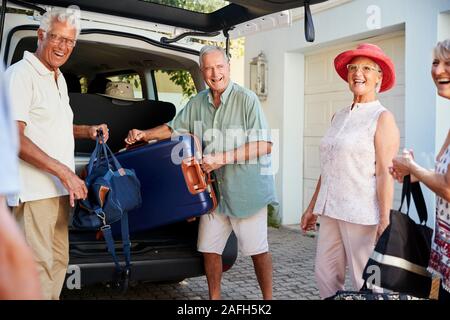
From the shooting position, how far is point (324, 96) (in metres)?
6.91

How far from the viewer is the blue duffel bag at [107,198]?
2912 mm

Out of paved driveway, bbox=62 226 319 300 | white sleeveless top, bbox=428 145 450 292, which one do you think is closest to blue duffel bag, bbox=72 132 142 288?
paved driveway, bbox=62 226 319 300

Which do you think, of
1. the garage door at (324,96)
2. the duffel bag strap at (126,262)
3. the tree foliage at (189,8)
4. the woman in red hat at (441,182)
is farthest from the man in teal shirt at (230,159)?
the garage door at (324,96)

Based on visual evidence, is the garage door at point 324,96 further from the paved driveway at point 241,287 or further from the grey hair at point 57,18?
the grey hair at point 57,18

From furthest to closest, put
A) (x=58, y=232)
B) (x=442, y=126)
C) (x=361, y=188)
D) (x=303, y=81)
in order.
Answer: (x=303, y=81) < (x=442, y=126) < (x=58, y=232) < (x=361, y=188)

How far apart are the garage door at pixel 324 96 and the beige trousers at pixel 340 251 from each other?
3152 mm

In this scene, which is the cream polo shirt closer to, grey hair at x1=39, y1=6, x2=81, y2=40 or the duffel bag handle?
grey hair at x1=39, y1=6, x2=81, y2=40

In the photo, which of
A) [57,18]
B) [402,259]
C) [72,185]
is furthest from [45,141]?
[402,259]

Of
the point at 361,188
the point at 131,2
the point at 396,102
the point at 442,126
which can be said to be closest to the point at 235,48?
the point at 396,102

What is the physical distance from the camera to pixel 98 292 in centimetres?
445

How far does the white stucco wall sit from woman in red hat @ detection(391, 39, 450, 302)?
2856 mm

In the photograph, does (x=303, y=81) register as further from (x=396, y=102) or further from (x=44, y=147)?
(x=44, y=147)
